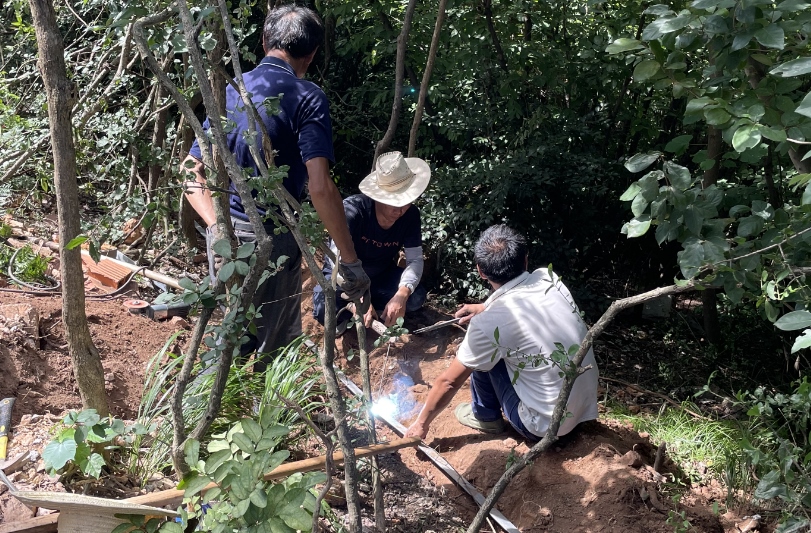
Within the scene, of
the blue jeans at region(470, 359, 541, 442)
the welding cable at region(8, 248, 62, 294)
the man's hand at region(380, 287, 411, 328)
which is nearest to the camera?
the blue jeans at region(470, 359, 541, 442)

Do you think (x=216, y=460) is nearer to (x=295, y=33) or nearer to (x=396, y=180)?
(x=295, y=33)

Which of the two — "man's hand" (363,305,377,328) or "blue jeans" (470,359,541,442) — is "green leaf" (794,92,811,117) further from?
"man's hand" (363,305,377,328)

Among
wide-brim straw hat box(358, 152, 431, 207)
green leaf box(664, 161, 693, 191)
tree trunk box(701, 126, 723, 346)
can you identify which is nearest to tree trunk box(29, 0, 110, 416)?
green leaf box(664, 161, 693, 191)

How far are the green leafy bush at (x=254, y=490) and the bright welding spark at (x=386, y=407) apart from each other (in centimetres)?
196

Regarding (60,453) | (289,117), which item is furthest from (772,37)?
(60,453)

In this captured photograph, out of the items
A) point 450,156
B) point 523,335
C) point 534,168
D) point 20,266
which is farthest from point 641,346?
point 20,266

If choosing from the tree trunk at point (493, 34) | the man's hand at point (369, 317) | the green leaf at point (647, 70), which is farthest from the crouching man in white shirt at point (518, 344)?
the tree trunk at point (493, 34)

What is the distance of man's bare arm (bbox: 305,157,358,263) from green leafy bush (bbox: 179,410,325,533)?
1472mm

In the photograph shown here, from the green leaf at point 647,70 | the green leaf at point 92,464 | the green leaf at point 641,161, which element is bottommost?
the green leaf at point 92,464

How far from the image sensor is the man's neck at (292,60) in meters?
3.40

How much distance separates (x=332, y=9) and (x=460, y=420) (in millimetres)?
3787

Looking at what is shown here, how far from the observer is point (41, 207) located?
664 centimetres

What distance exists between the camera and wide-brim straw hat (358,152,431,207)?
13.9 ft

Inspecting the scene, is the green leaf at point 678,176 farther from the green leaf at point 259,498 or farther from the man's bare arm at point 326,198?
the man's bare arm at point 326,198
